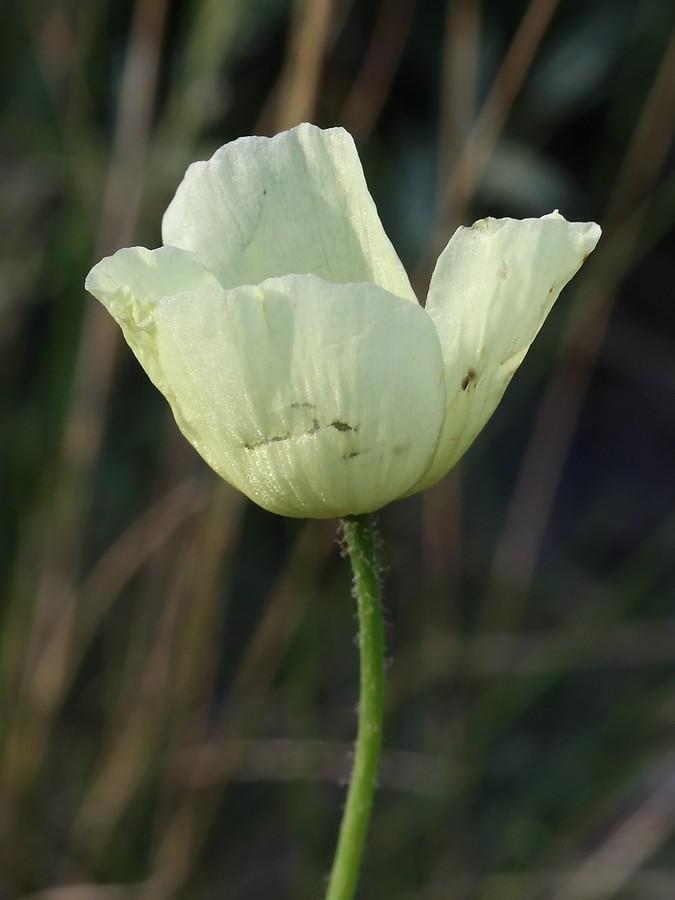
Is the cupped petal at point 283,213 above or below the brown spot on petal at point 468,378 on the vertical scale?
above

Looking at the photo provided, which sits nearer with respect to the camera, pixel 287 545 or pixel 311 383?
pixel 311 383

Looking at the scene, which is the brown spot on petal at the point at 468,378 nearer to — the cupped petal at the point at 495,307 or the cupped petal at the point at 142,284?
the cupped petal at the point at 495,307

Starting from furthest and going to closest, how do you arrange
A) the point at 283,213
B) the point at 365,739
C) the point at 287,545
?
the point at 287,545 → the point at 283,213 → the point at 365,739

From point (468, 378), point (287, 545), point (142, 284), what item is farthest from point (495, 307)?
point (287, 545)

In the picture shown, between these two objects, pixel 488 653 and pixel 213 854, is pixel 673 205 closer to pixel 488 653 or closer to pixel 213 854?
pixel 488 653

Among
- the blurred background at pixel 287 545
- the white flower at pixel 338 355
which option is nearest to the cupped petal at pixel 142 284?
the white flower at pixel 338 355

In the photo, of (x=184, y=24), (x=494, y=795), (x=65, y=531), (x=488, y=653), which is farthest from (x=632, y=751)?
(x=184, y=24)

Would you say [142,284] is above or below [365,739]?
above

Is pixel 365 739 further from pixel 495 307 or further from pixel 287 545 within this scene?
pixel 287 545
